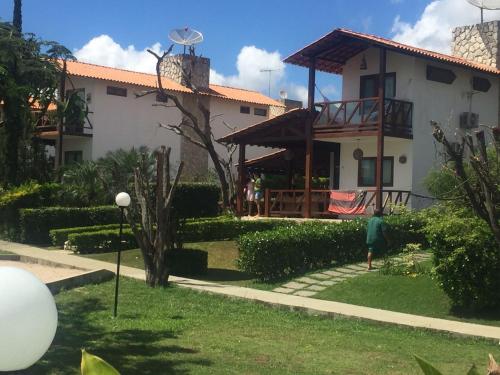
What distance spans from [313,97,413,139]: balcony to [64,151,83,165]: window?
1385 cm

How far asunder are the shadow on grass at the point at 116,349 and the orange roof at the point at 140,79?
77.9 ft

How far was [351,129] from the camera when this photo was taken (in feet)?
71.4

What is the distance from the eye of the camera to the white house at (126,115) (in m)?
31.0

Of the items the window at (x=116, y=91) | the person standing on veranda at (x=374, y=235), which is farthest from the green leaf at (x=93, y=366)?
the window at (x=116, y=91)

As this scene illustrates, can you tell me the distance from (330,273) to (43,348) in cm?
1067

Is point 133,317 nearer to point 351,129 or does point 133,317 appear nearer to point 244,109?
point 351,129

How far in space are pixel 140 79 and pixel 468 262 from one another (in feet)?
84.7

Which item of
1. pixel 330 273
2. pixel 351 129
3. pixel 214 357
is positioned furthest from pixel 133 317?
pixel 351 129

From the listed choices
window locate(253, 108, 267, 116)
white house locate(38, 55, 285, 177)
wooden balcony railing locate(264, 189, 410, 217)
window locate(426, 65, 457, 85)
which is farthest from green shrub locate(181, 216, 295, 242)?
window locate(253, 108, 267, 116)

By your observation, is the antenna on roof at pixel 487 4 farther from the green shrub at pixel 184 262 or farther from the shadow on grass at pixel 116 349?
the shadow on grass at pixel 116 349

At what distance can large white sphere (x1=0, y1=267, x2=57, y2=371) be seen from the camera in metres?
3.41

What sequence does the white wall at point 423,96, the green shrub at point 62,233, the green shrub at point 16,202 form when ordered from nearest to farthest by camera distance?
the green shrub at point 62,233 → the green shrub at point 16,202 → the white wall at point 423,96

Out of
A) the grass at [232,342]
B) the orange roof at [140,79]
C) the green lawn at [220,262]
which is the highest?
the orange roof at [140,79]

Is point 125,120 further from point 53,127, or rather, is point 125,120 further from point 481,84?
point 481,84
